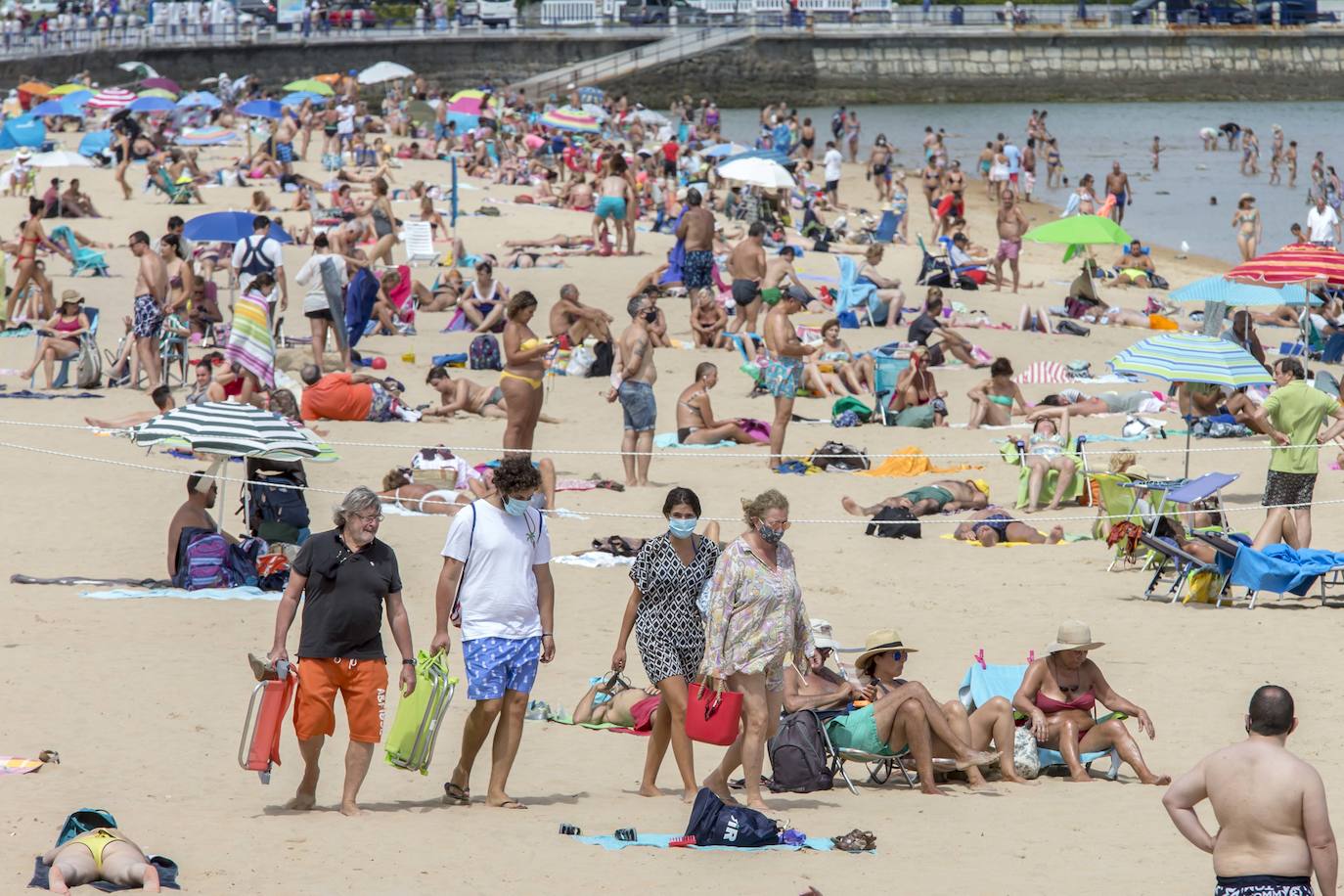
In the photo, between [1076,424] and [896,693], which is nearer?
[896,693]

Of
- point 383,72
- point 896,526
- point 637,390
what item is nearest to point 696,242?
point 637,390

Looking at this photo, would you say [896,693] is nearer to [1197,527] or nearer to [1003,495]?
[1197,527]

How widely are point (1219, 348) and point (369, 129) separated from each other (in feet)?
85.7

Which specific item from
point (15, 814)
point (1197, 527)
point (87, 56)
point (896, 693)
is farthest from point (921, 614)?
A: point (87, 56)

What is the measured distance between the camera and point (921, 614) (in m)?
9.50

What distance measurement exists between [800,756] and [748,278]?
454 inches

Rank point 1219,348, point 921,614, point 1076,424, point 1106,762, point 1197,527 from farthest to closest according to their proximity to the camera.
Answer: point 1076,424 < point 1219,348 < point 1197,527 < point 921,614 < point 1106,762

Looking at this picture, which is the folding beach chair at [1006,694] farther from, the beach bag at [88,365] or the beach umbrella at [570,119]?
the beach umbrella at [570,119]

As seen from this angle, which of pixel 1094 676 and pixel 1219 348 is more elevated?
pixel 1219 348

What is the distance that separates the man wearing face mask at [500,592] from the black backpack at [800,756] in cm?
110

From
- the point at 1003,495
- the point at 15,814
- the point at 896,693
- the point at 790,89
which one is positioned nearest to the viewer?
the point at 15,814

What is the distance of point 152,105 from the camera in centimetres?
3117

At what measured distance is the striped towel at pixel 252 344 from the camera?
12.5m

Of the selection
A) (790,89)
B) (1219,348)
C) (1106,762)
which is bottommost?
(1106,762)
